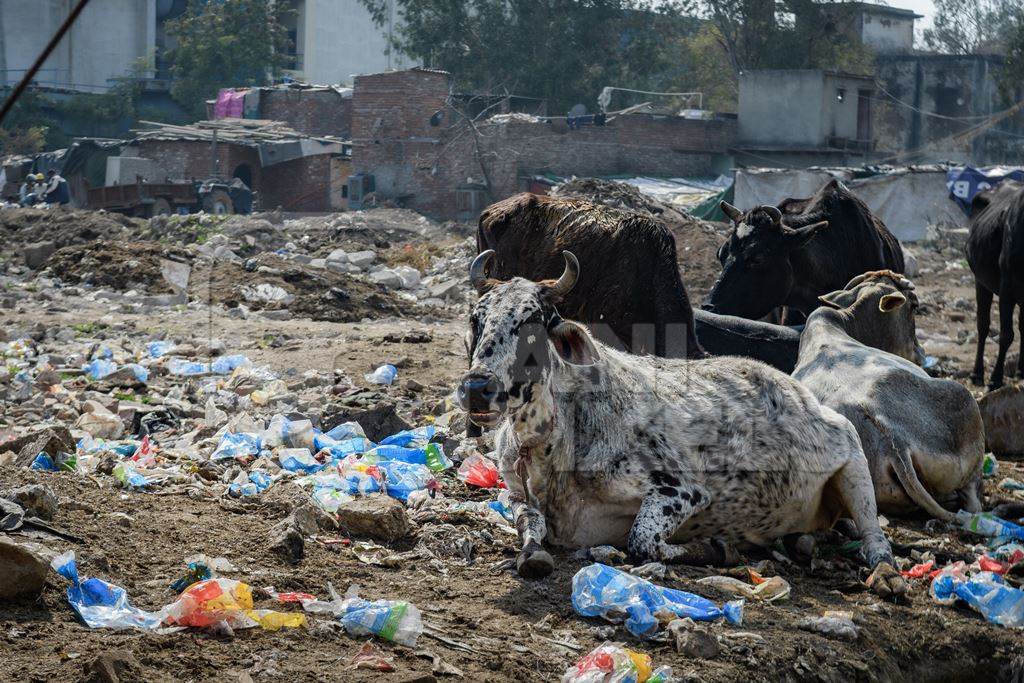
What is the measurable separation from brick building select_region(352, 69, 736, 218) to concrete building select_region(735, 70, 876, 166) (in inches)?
28.0

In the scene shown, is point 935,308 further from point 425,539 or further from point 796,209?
point 425,539

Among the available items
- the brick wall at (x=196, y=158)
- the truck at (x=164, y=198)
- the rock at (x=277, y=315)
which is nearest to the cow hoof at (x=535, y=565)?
the rock at (x=277, y=315)

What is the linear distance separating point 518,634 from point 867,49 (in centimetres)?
3939

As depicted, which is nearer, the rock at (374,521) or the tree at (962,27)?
the rock at (374,521)

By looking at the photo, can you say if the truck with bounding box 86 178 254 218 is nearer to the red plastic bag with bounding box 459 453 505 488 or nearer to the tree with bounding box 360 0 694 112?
the tree with bounding box 360 0 694 112

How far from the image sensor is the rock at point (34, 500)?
4734 millimetres

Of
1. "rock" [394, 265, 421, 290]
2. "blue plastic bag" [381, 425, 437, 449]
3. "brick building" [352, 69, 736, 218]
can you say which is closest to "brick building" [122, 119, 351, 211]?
"brick building" [352, 69, 736, 218]

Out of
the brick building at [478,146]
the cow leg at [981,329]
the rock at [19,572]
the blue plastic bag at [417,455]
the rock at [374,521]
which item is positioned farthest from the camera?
the brick building at [478,146]

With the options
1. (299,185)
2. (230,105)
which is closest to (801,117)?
(299,185)

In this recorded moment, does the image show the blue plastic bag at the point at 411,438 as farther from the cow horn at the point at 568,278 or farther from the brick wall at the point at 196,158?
the brick wall at the point at 196,158

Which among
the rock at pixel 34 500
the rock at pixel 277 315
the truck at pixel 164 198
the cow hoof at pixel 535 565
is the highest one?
the truck at pixel 164 198

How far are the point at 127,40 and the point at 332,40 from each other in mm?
7890

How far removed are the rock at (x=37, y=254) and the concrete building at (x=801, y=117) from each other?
1928 centimetres

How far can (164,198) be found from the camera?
28.3 meters
